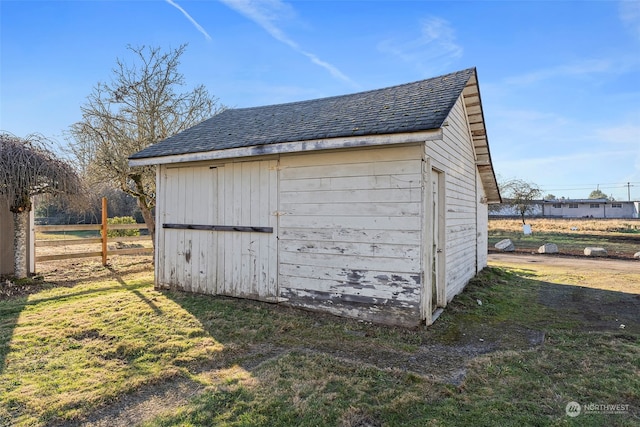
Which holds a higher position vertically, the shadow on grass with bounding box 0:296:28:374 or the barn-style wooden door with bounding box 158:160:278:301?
the barn-style wooden door with bounding box 158:160:278:301


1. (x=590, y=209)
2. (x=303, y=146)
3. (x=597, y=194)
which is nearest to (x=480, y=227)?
A: (x=303, y=146)

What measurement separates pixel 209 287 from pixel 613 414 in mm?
5714

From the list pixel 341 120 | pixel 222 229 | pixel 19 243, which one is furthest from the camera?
pixel 19 243

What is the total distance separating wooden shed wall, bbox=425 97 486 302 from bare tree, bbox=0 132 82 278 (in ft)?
26.0

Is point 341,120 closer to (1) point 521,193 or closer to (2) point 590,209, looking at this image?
(1) point 521,193

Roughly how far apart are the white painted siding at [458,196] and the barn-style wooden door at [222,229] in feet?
9.54

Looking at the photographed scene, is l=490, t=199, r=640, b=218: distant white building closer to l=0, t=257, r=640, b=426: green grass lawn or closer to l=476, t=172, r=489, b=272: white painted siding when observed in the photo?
l=476, t=172, r=489, b=272: white painted siding

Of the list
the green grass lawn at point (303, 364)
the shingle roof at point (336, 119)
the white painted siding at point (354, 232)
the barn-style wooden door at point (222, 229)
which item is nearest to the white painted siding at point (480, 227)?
the green grass lawn at point (303, 364)

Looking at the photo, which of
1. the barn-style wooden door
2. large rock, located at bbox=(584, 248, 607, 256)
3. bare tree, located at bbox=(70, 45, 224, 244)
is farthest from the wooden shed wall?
bare tree, located at bbox=(70, 45, 224, 244)

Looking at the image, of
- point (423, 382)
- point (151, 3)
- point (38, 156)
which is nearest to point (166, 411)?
point (423, 382)

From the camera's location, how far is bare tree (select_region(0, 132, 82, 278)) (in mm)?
6766

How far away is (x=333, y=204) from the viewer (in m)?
5.04

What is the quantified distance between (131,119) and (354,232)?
355 inches

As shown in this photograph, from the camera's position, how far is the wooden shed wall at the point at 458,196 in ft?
18.7
